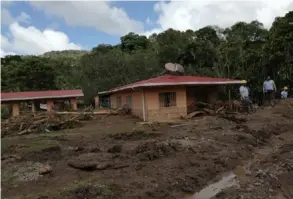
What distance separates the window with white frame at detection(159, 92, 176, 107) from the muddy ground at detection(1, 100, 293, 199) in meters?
6.08

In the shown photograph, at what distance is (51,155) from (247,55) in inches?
1010

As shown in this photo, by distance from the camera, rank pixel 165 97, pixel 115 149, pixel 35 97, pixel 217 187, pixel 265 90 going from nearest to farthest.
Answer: pixel 217 187 < pixel 115 149 < pixel 165 97 < pixel 265 90 < pixel 35 97

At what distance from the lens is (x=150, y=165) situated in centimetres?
940

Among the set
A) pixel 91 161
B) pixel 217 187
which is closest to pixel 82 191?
pixel 91 161

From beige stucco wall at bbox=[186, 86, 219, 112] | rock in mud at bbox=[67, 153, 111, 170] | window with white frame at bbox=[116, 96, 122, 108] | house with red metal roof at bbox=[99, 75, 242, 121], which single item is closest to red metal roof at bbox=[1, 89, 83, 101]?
window with white frame at bbox=[116, 96, 122, 108]

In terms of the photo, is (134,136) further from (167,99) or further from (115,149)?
(167,99)

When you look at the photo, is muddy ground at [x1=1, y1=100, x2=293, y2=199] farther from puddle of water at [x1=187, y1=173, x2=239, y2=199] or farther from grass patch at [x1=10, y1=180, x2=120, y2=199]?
puddle of water at [x1=187, y1=173, x2=239, y2=199]

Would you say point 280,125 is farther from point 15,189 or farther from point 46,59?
point 46,59

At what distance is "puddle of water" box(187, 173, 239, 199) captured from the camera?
801cm

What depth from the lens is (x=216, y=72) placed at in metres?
34.2

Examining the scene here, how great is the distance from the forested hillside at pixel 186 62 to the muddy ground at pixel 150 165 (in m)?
15.9

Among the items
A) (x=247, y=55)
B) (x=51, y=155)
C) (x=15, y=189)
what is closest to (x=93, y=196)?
(x=15, y=189)

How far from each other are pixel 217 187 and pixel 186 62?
29.4 meters

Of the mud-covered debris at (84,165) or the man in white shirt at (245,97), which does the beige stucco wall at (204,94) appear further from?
the mud-covered debris at (84,165)
